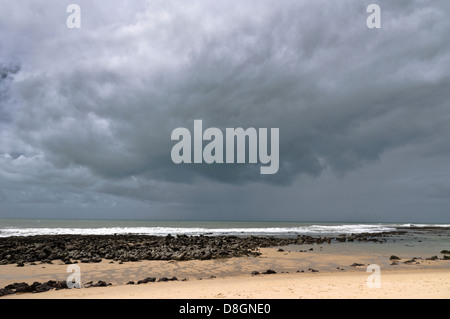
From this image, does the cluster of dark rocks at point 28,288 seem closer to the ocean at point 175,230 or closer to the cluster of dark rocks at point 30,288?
the cluster of dark rocks at point 30,288

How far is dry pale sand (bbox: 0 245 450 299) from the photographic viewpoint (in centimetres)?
923

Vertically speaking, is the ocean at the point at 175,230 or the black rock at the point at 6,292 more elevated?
the black rock at the point at 6,292

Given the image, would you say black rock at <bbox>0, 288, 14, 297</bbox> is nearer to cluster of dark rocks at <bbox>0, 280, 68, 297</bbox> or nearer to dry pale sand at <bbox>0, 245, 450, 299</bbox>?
cluster of dark rocks at <bbox>0, 280, 68, 297</bbox>

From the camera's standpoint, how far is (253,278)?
1377cm

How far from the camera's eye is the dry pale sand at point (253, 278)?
9234mm

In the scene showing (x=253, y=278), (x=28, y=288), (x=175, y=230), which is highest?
(x=28, y=288)

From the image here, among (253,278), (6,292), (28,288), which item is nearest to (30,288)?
(28,288)

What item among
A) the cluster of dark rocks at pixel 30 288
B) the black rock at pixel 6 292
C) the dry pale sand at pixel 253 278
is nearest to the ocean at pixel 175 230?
the dry pale sand at pixel 253 278

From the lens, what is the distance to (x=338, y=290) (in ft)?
31.4

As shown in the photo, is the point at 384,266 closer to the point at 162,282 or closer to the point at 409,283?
the point at 409,283

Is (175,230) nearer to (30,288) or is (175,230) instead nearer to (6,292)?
(30,288)
